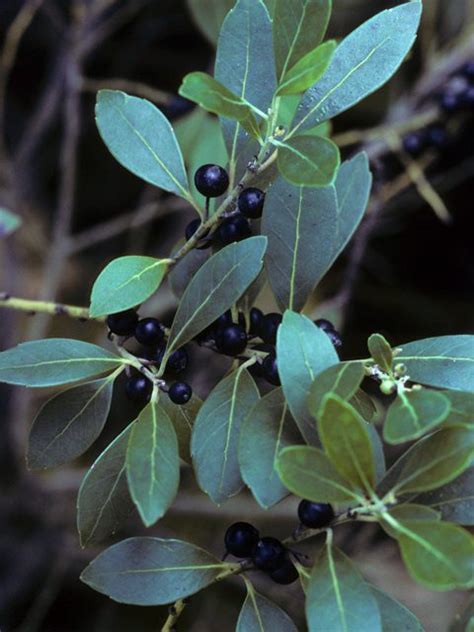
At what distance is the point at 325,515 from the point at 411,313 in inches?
37.7

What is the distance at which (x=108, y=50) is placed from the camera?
154 centimetres

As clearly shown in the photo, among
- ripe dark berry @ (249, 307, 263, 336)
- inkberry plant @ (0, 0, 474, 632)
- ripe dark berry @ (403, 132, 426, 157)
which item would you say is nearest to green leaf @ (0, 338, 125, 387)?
inkberry plant @ (0, 0, 474, 632)

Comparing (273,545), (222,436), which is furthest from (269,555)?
(222,436)

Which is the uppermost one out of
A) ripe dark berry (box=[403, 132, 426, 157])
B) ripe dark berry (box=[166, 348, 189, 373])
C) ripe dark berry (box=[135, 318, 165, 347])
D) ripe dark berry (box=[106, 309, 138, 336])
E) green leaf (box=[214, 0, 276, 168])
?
green leaf (box=[214, 0, 276, 168])

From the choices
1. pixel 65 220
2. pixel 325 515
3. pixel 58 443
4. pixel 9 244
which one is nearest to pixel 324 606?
pixel 325 515

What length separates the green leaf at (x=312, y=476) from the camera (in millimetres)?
541

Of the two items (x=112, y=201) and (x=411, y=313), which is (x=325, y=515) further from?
(x=112, y=201)

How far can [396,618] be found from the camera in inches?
24.3

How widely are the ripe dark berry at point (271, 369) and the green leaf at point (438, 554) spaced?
0.18 metres

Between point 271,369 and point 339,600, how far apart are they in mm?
194

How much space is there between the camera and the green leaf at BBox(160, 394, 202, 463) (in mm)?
704

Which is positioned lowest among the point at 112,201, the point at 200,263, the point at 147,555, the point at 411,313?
the point at 411,313

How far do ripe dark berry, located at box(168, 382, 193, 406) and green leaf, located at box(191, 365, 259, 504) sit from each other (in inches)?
1.1

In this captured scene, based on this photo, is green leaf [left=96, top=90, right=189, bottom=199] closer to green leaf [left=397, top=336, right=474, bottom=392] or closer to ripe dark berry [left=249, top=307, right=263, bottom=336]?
ripe dark berry [left=249, top=307, right=263, bottom=336]
